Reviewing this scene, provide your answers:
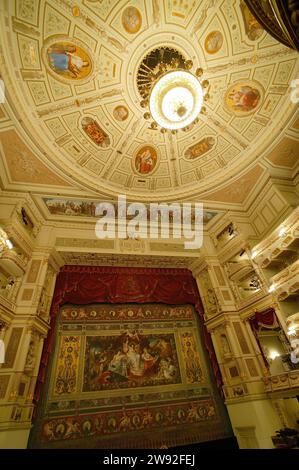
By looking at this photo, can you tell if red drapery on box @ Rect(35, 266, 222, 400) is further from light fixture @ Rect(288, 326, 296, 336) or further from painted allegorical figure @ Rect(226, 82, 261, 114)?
painted allegorical figure @ Rect(226, 82, 261, 114)

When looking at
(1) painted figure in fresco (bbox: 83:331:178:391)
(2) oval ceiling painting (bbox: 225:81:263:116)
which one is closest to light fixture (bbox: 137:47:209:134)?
(2) oval ceiling painting (bbox: 225:81:263:116)

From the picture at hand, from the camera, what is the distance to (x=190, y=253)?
1023cm

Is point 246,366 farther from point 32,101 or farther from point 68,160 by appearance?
point 32,101

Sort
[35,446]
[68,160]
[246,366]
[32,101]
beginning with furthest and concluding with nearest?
[68,160], [246,366], [32,101], [35,446]

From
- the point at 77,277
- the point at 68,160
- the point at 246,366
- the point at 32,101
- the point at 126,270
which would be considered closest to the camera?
the point at 32,101

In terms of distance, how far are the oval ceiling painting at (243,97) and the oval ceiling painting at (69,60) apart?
15.4 ft

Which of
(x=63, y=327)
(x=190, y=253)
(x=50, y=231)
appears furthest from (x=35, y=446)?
(x=190, y=253)

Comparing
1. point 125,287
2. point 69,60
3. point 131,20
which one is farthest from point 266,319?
point 69,60

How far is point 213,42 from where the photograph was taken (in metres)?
6.68

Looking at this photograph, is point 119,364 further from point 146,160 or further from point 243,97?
point 243,97

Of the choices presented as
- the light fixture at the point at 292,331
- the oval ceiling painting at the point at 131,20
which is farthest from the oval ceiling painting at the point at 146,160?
the light fixture at the point at 292,331

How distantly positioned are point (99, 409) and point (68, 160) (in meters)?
8.55

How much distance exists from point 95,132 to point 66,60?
2.16 meters

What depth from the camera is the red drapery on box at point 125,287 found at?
343 inches
